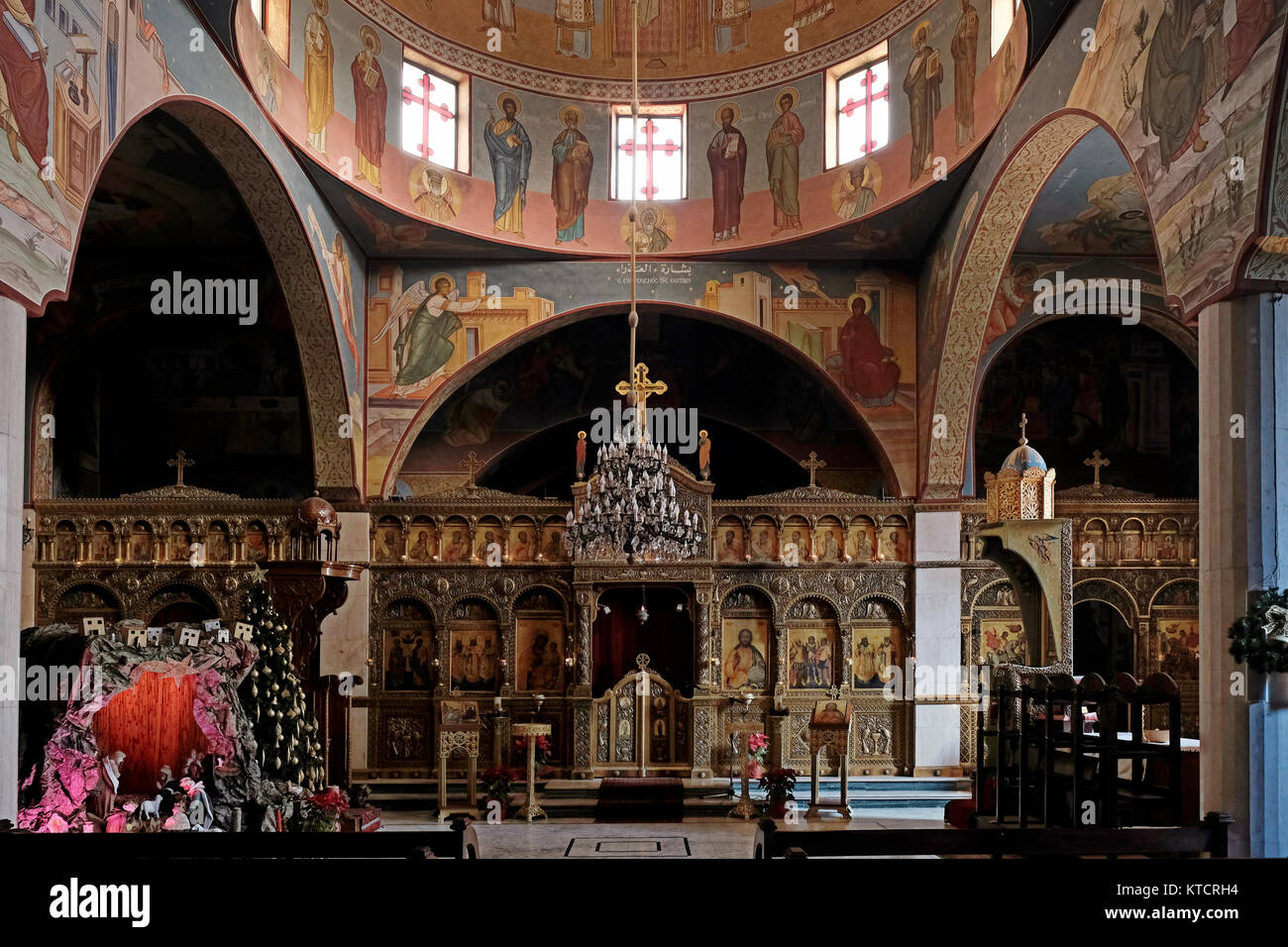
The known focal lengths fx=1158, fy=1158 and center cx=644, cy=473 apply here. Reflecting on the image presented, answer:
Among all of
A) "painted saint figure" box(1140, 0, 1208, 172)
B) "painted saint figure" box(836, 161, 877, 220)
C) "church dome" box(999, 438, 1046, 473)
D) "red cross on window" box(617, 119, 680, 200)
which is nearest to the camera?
"painted saint figure" box(1140, 0, 1208, 172)

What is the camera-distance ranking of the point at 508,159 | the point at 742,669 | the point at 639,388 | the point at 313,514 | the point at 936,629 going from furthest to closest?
1. the point at 742,669
2. the point at 936,629
3. the point at 508,159
4. the point at 313,514
5. the point at 639,388

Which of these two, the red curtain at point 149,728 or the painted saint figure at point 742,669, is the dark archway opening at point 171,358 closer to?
the red curtain at point 149,728

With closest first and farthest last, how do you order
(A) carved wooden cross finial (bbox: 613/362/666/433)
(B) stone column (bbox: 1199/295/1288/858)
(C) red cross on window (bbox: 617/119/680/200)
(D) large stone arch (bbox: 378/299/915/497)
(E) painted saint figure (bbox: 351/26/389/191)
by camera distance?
(B) stone column (bbox: 1199/295/1288/858) → (A) carved wooden cross finial (bbox: 613/362/666/433) → (E) painted saint figure (bbox: 351/26/389/191) → (D) large stone arch (bbox: 378/299/915/497) → (C) red cross on window (bbox: 617/119/680/200)

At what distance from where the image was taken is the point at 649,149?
1739 cm

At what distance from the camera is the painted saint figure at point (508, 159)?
1655 centimetres

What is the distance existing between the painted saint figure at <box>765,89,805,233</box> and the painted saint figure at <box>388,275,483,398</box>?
15.4 ft

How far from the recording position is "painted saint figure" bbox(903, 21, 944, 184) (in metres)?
14.6

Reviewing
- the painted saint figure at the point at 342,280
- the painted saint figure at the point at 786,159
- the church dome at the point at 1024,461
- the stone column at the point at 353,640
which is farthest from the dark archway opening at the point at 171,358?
the church dome at the point at 1024,461

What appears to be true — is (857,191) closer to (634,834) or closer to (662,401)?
(662,401)

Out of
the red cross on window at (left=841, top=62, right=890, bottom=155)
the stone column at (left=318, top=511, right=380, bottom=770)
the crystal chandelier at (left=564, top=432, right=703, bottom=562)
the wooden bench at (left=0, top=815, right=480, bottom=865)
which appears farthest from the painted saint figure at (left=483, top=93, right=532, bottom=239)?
the wooden bench at (left=0, top=815, right=480, bottom=865)

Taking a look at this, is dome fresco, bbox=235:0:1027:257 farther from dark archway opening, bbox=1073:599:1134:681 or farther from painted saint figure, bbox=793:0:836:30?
dark archway opening, bbox=1073:599:1134:681

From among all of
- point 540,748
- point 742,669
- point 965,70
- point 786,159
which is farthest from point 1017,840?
point 786,159

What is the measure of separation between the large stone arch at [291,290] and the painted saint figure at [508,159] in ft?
9.75

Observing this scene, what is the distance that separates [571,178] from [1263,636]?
39.8ft
